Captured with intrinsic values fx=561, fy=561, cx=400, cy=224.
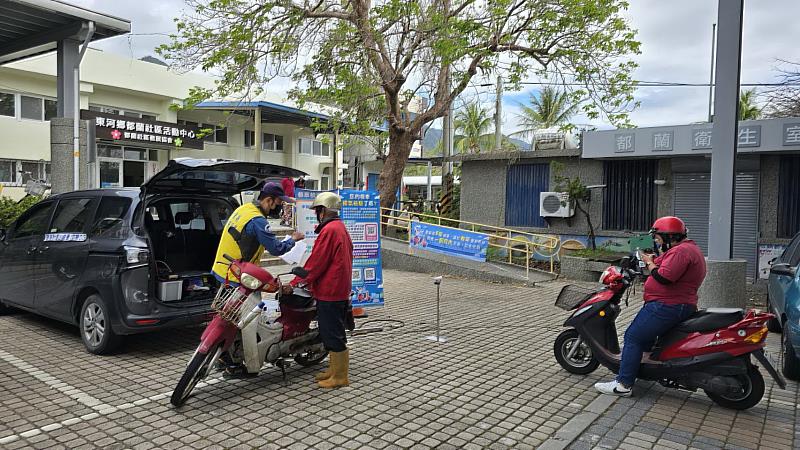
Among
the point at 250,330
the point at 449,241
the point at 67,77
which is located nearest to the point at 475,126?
the point at 449,241

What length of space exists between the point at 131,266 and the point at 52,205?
7.51 feet

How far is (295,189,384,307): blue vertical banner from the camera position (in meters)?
7.93

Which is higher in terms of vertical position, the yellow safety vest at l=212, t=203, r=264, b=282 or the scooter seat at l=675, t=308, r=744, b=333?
the yellow safety vest at l=212, t=203, r=264, b=282

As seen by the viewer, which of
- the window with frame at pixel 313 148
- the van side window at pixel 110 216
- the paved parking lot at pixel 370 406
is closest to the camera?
the paved parking lot at pixel 370 406

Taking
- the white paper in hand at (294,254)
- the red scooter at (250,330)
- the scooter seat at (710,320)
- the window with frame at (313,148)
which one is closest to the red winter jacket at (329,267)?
the red scooter at (250,330)

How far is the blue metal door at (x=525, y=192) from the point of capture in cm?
1434

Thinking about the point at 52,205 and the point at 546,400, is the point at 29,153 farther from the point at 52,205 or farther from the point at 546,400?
the point at 546,400

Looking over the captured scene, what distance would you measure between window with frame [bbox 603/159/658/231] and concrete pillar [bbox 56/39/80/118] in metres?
11.8

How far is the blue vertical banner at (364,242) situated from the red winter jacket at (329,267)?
9.57ft

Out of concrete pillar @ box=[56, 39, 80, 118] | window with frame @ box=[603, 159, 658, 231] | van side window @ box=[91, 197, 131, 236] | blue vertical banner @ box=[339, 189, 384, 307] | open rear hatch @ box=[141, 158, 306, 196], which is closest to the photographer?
open rear hatch @ box=[141, 158, 306, 196]

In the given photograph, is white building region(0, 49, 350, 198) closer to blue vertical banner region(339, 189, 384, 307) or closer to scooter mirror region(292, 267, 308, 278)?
blue vertical banner region(339, 189, 384, 307)

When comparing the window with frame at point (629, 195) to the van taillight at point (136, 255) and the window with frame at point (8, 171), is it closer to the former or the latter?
the van taillight at point (136, 255)

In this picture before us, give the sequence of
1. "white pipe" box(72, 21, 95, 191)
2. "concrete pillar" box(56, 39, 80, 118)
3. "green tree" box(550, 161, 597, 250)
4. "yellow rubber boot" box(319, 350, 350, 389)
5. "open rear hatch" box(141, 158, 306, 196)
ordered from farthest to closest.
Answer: "green tree" box(550, 161, 597, 250) < "concrete pillar" box(56, 39, 80, 118) < "white pipe" box(72, 21, 95, 191) < "open rear hatch" box(141, 158, 306, 196) < "yellow rubber boot" box(319, 350, 350, 389)

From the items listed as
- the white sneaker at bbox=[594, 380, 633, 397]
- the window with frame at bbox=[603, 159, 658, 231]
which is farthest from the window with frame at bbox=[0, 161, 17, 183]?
the white sneaker at bbox=[594, 380, 633, 397]
